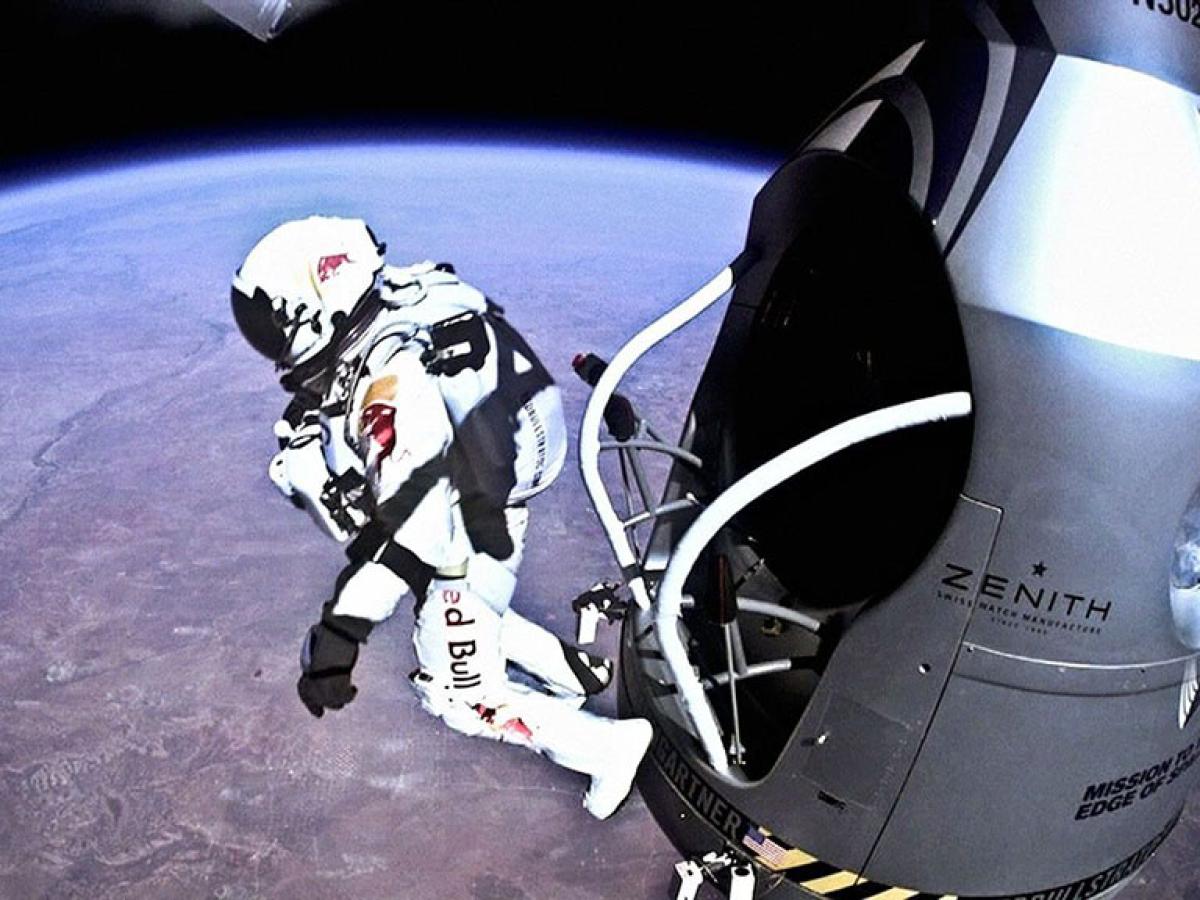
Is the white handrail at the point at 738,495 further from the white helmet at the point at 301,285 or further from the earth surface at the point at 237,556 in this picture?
the white helmet at the point at 301,285

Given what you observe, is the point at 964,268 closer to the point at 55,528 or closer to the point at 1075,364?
the point at 1075,364

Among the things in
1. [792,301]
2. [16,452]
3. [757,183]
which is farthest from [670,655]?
[757,183]

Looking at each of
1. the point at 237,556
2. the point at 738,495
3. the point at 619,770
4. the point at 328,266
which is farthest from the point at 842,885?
the point at 237,556

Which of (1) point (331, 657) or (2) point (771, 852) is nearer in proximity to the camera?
(2) point (771, 852)

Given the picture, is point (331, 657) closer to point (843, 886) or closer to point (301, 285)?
point (301, 285)

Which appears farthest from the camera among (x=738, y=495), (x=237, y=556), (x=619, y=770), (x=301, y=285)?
(x=237, y=556)

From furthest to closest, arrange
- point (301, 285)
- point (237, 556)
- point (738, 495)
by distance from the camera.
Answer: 1. point (237, 556)
2. point (301, 285)
3. point (738, 495)

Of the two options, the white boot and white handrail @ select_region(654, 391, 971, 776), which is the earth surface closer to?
the white boot

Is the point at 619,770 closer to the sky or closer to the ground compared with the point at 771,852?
closer to the ground
